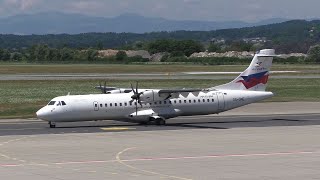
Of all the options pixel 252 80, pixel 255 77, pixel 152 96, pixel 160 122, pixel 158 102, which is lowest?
pixel 160 122

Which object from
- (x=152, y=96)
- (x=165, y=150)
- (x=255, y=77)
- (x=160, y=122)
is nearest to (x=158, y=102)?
(x=152, y=96)

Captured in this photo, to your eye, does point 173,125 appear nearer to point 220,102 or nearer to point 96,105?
point 220,102

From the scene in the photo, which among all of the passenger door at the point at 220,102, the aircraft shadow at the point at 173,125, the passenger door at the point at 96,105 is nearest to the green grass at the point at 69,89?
the aircraft shadow at the point at 173,125

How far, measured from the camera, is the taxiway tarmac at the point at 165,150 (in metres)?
27.2

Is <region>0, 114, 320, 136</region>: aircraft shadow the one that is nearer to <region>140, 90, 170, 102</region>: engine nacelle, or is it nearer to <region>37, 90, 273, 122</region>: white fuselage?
<region>37, 90, 273, 122</region>: white fuselage

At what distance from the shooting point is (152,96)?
49031 mm

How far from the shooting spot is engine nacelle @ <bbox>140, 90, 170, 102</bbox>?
4862cm

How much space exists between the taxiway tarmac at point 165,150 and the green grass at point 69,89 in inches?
474

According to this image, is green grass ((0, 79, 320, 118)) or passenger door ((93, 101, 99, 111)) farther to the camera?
green grass ((0, 79, 320, 118))

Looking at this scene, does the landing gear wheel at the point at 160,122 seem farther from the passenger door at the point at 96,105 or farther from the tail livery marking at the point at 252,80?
the tail livery marking at the point at 252,80

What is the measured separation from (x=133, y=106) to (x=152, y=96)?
148 cm

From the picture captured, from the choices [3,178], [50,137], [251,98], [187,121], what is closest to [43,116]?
[50,137]

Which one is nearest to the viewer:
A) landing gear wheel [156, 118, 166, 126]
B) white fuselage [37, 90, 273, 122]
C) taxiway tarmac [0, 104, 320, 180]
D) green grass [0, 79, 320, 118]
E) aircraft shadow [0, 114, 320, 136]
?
taxiway tarmac [0, 104, 320, 180]

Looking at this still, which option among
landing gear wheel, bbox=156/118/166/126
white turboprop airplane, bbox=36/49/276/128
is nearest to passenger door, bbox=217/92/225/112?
white turboprop airplane, bbox=36/49/276/128
